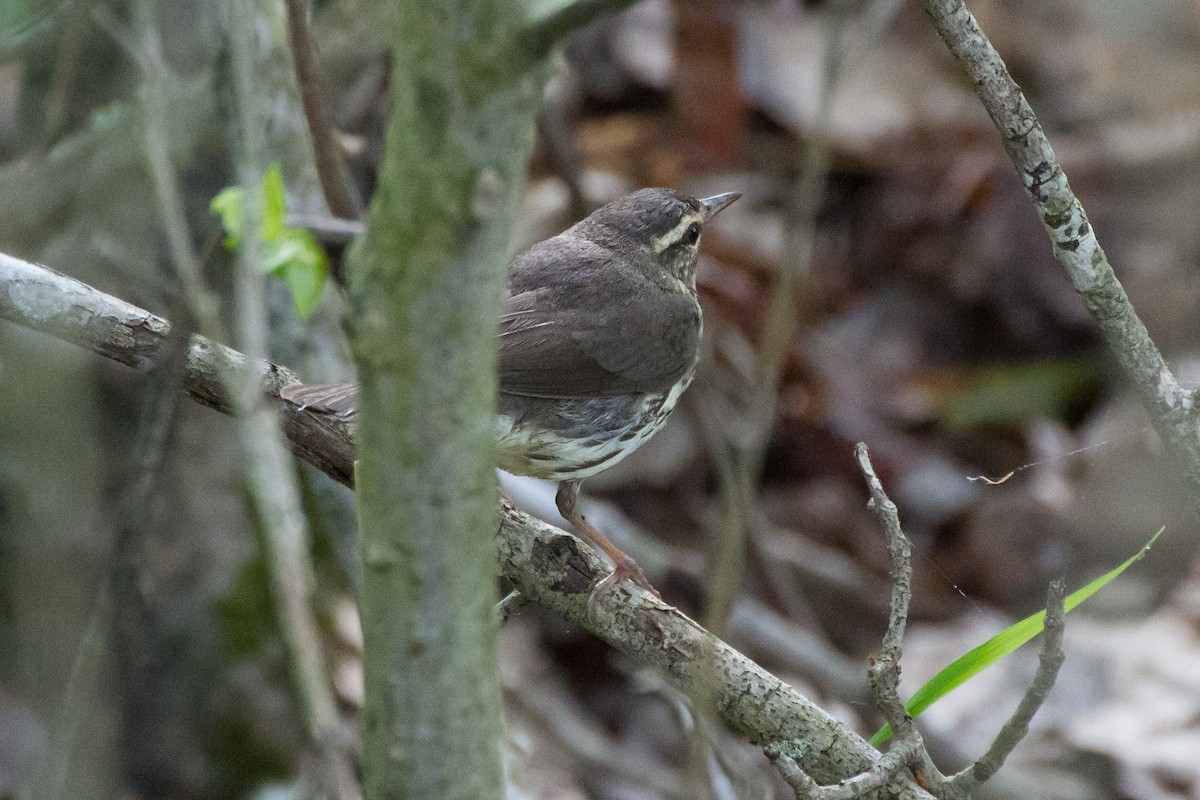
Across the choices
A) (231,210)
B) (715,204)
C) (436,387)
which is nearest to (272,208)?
(231,210)

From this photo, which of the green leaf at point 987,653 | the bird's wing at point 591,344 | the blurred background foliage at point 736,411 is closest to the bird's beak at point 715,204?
the blurred background foliage at point 736,411

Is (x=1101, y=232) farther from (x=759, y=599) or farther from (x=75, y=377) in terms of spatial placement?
(x=75, y=377)

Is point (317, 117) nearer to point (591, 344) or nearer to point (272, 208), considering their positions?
point (272, 208)

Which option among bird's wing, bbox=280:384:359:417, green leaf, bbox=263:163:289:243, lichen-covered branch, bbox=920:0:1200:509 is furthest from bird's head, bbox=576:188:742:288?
lichen-covered branch, bbox=920:0:1200:509

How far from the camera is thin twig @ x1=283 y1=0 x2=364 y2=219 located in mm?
3424

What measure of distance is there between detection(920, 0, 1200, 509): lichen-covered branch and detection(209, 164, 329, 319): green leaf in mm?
1471

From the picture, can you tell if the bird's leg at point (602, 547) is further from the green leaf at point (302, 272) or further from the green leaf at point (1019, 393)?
the green leaf at point (1019, 393)

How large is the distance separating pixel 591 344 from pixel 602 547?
26.5 inches

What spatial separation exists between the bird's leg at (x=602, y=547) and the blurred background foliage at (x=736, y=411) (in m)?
0.23

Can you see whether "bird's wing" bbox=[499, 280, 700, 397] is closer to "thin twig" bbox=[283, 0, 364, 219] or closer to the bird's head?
the bird's head

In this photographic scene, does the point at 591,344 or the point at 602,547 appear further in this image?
the point at 591,344

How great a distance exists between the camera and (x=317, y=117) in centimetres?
364

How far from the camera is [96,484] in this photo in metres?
4.68

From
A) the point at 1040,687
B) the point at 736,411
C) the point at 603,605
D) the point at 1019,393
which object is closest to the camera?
the point at 1040,687
